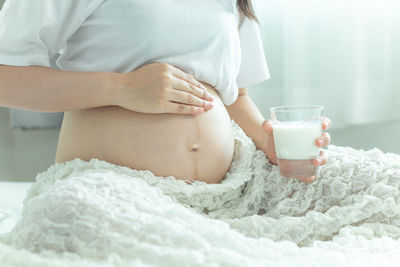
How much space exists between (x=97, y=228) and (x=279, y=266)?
0.79ft

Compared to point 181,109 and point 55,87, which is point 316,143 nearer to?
point 181,109

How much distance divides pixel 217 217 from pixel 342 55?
1295 millimetres

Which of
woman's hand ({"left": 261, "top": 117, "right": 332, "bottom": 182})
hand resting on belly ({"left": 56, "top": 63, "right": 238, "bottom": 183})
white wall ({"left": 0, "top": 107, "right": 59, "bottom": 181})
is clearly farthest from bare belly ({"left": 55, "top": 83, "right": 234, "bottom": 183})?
white wall ({"left": 0, "top": 107, "right": 59, "bottom": 181})

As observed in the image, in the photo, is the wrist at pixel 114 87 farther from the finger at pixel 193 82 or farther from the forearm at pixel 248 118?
the forearm at pixel 248 118

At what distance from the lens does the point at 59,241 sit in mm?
642

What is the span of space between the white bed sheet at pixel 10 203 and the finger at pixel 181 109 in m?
0.47

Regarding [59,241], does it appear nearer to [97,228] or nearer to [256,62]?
[97,228]

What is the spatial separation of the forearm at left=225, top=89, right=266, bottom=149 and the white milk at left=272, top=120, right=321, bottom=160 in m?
0.23

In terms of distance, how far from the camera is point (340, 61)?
1.97 m

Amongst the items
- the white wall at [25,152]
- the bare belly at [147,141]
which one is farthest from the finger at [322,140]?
the white wall at [25,152]

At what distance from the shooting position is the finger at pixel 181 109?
0.88 m

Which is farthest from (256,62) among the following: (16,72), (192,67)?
(16,72)

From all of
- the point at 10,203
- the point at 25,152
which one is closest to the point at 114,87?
the point at 10,203

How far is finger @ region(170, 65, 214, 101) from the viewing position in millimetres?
899
